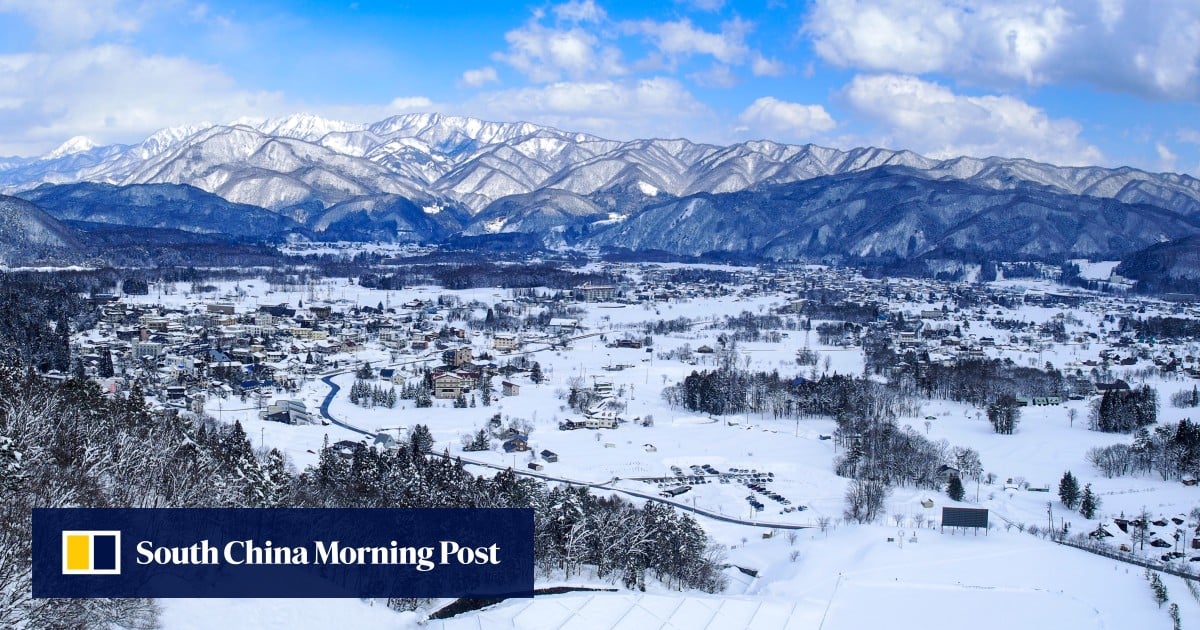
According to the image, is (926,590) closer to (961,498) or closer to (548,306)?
(961,498)

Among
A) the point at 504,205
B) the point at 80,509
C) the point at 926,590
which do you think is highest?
the point at 504,205

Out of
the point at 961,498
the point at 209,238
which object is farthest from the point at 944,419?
the point at 209,238

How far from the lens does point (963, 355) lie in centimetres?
3209

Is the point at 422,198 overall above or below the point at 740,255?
above

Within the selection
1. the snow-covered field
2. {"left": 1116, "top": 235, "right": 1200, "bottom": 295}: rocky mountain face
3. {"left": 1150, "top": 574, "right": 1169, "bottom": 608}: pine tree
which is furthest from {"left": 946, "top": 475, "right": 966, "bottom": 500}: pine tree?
{"left": 1116, "top": 235, "right": 1200, "bottom": 295}: rocky mountain face

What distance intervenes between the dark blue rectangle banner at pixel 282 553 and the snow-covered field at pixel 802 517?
310 millimetres

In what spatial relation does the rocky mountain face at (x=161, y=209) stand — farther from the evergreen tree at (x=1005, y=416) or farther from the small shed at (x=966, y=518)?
the small shed at (x=966, y=518)

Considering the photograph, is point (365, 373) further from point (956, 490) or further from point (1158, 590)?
point (1158, 590)

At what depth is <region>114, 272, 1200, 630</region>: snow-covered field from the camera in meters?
9.08

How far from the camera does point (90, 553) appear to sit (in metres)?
6.27

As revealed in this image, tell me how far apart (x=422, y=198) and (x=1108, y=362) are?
105 m

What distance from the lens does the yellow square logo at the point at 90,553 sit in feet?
20.1

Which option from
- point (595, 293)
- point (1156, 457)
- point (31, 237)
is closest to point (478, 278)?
point (595, 293)

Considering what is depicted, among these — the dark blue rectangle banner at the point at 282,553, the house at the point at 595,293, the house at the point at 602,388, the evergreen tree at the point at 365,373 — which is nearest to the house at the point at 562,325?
the house at the point at 595,293
